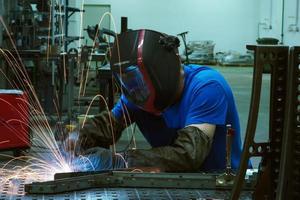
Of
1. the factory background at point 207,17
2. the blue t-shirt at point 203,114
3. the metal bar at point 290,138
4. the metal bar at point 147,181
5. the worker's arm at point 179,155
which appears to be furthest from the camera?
the factory background at point 207,17

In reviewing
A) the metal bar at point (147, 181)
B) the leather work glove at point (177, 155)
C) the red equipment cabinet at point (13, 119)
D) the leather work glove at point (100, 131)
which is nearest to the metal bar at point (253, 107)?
the metal bar at point (147, 181)

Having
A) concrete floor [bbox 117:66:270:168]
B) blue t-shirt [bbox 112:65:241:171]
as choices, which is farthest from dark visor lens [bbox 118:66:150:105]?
concrete floor [bbox 117:66:270:168]

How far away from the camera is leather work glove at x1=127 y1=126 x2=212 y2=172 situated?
6.60 ft

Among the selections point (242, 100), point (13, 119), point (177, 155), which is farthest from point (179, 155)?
point (242, 100)

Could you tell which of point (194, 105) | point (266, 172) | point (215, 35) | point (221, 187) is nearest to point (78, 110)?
point (194, 105)

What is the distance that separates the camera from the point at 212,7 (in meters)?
15.7

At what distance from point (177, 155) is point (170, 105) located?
324 millimetres

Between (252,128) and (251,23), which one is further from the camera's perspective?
(251,23)

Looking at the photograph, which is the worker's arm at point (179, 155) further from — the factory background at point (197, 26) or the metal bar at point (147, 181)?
the factory background at point (197, 26)

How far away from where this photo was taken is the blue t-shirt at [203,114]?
220cm

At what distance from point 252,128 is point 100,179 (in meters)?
0.71

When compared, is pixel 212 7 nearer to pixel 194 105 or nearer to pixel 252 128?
pixel 194 105

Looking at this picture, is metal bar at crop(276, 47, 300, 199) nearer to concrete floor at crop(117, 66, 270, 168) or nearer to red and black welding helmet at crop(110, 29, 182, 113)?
red and black welding helmet at crop(110, 29, 182, 113)

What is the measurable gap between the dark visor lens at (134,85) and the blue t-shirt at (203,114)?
0.22m
